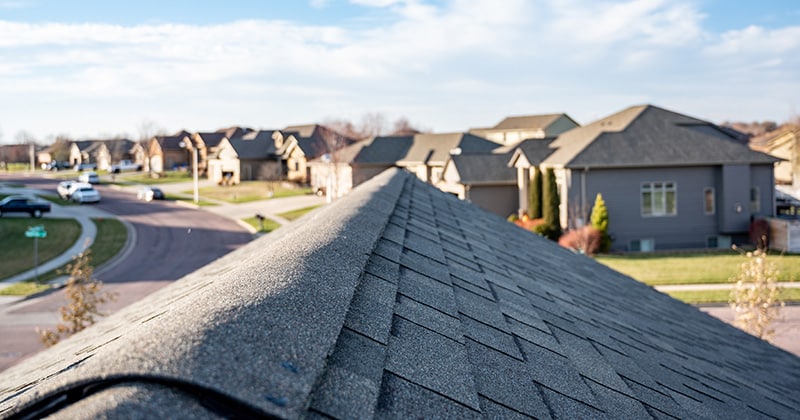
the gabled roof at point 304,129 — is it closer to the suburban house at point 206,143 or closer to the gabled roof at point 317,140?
the gabled roof at point 317,140

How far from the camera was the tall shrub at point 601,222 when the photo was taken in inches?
1422

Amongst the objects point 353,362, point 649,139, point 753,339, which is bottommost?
point 753,339

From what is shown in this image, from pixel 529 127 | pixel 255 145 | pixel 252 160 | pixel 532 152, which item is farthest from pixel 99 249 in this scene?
pixel 529 127

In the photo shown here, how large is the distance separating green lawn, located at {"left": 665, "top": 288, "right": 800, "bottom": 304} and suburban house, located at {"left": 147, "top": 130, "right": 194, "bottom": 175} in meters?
57.3

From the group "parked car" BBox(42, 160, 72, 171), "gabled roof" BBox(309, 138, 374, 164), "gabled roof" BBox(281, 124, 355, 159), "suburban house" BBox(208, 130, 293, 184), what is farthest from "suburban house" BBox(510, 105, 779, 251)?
"parked car" BBox(42, 160, 72, 171)

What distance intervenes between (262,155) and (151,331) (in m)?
74.8

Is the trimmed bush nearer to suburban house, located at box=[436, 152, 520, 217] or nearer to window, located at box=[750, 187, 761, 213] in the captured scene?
window, located at box=[750, 187, 761, 213]

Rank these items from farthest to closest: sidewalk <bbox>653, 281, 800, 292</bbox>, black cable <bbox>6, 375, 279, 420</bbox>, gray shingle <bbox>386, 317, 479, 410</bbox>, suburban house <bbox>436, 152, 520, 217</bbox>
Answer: suburban house <bbox>436, 152, 520, 217</bbox> → sidewalk <bbox>653, 281, 800, 292</bbox> → gray shingle <bbox>386, 317, 479, 410</bbox> → black cable <bbox>6, 375, 279, 420</bbox>

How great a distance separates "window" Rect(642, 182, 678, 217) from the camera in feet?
125

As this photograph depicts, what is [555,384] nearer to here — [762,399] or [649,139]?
[762,399]

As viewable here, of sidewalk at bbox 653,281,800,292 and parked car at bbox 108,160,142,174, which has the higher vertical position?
parked car at bbox 108,160,142,174

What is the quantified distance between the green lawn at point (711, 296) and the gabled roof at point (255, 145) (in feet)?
180

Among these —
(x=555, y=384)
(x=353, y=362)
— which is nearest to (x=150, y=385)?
(x=353, y=362)

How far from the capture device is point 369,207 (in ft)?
19.8
